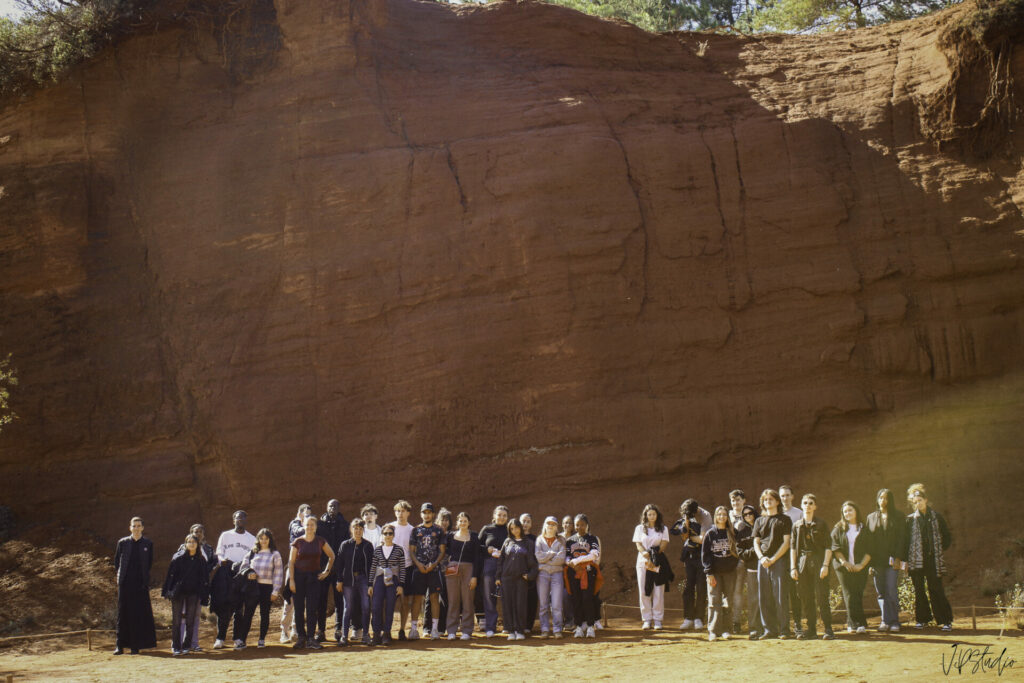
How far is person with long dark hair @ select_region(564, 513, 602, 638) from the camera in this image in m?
11.6

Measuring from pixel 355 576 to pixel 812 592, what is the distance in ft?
17.1

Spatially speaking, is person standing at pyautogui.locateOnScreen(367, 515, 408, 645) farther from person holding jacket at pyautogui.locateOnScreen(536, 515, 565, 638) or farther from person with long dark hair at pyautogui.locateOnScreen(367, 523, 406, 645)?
person holding jacket at pyautogui.locateOnScreen(536, 515, 565, 638)

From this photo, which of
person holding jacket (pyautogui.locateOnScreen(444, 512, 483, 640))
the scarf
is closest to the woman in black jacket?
person holding jacket (pyautogui.locateOnScreen(444, 512, 483, 640))

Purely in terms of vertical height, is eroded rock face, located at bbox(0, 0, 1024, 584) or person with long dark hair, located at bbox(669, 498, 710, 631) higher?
eroded rock face, located at bbox(0, 0, 1024, 584)

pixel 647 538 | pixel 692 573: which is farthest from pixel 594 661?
pixel 692 573

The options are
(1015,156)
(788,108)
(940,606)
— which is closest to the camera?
(940,606)

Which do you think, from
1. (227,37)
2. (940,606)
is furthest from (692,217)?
(227,37)

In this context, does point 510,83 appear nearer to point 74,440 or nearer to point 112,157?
point 112,157

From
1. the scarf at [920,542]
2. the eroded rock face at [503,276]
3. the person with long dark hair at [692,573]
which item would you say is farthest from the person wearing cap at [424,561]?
the scarf at [920,542]

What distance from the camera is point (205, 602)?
38.5 ft

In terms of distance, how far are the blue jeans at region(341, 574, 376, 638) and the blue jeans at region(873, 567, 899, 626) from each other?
5.84 metres

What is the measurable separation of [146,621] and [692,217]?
10545mm

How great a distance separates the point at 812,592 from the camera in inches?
424

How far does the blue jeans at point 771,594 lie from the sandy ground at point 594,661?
36 cm
